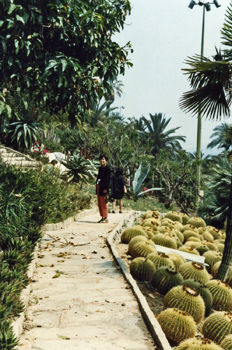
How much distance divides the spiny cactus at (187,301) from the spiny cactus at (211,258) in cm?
276

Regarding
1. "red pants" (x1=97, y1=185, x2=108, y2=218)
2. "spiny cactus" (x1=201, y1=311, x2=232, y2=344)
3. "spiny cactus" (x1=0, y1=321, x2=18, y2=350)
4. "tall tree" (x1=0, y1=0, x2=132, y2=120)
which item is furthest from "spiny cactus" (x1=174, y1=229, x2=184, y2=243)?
"spiny cactus" (x1=0, y1=321, x2=18, y2=350)

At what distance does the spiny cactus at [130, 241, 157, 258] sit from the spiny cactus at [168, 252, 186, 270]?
1.07 feet

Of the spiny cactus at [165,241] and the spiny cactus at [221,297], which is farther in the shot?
the spiny cactus at [165,241]

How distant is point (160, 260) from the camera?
7133 millimetres

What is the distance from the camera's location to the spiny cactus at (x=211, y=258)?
8.50 meters

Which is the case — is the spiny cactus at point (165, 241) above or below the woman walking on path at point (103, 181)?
below

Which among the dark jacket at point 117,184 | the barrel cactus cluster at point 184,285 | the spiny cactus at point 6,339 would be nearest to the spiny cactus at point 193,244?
the barrel cactus cluster at point 184,285

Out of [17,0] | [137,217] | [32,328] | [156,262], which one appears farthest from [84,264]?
[137,217]

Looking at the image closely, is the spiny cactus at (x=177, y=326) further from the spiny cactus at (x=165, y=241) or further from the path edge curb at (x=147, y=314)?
the spiny cactus at (x=165, y=241)

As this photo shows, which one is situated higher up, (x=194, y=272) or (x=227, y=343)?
(x=194, y=272)

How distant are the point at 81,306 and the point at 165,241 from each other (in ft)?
13.7

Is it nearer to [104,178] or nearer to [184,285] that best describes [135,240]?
[184,285]

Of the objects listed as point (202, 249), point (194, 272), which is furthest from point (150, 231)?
point (194, 272)

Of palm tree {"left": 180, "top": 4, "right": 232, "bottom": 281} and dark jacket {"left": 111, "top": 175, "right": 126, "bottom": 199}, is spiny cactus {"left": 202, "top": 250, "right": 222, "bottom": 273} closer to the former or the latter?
palm tree {"left": 180, "top": 4, "right": 232, "bottom": 281}
